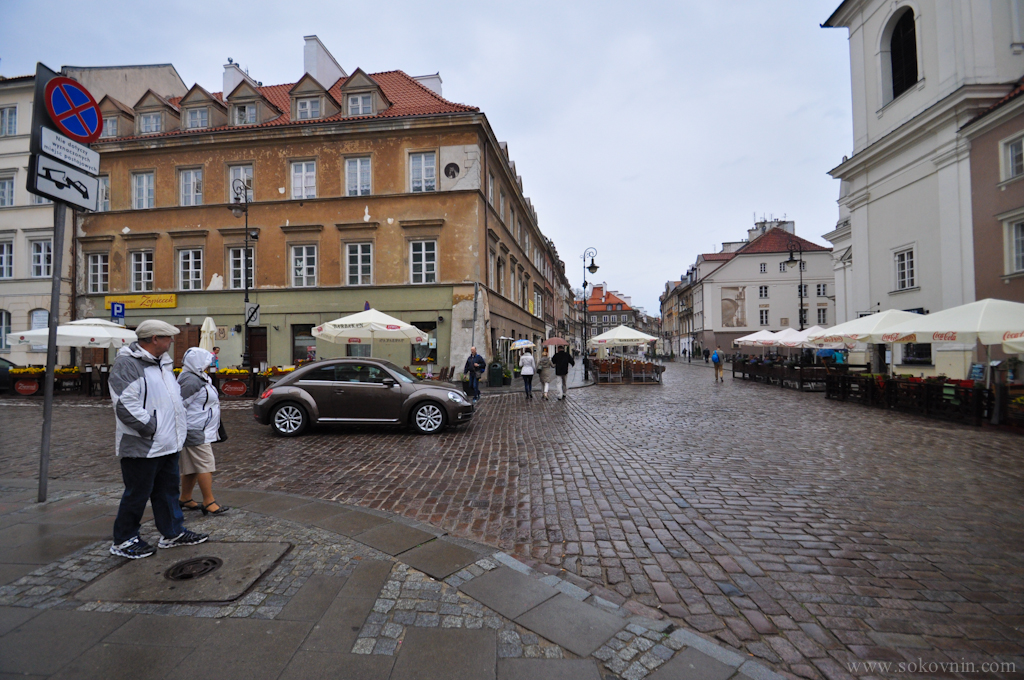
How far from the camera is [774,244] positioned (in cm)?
5766

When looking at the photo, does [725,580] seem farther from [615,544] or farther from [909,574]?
[909,574]

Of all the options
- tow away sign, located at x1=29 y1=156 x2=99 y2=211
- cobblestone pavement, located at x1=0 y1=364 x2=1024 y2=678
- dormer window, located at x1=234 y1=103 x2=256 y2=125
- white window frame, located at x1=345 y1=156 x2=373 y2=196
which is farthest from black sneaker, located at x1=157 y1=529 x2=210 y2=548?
dormer window, located at x1=234 y1=103 x2=256 y2=125

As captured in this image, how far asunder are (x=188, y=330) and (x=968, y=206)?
31517mm

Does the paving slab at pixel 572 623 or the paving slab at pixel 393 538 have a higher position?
the paving slab at pixel 393 538

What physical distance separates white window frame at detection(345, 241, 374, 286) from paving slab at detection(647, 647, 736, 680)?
20869mm

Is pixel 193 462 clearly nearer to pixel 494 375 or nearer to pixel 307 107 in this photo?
pixel 494 375

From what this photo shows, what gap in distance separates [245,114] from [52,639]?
2606 centimetres

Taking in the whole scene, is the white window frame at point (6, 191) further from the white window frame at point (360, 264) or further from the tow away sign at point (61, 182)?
the tow away sign at point (61, 182)

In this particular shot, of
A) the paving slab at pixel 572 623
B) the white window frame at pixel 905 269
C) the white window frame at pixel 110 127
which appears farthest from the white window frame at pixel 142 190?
the white window frame at pixel 905 269

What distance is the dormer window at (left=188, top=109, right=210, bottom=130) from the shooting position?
23.7m

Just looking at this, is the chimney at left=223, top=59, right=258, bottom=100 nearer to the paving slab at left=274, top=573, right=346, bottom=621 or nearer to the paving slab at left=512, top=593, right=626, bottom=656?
the paving slab at left=274, top=573, right=346, bottom=621

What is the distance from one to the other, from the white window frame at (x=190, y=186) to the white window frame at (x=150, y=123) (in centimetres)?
326

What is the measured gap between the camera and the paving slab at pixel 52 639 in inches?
96.1

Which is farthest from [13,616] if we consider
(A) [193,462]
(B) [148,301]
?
(B) [148,301]
